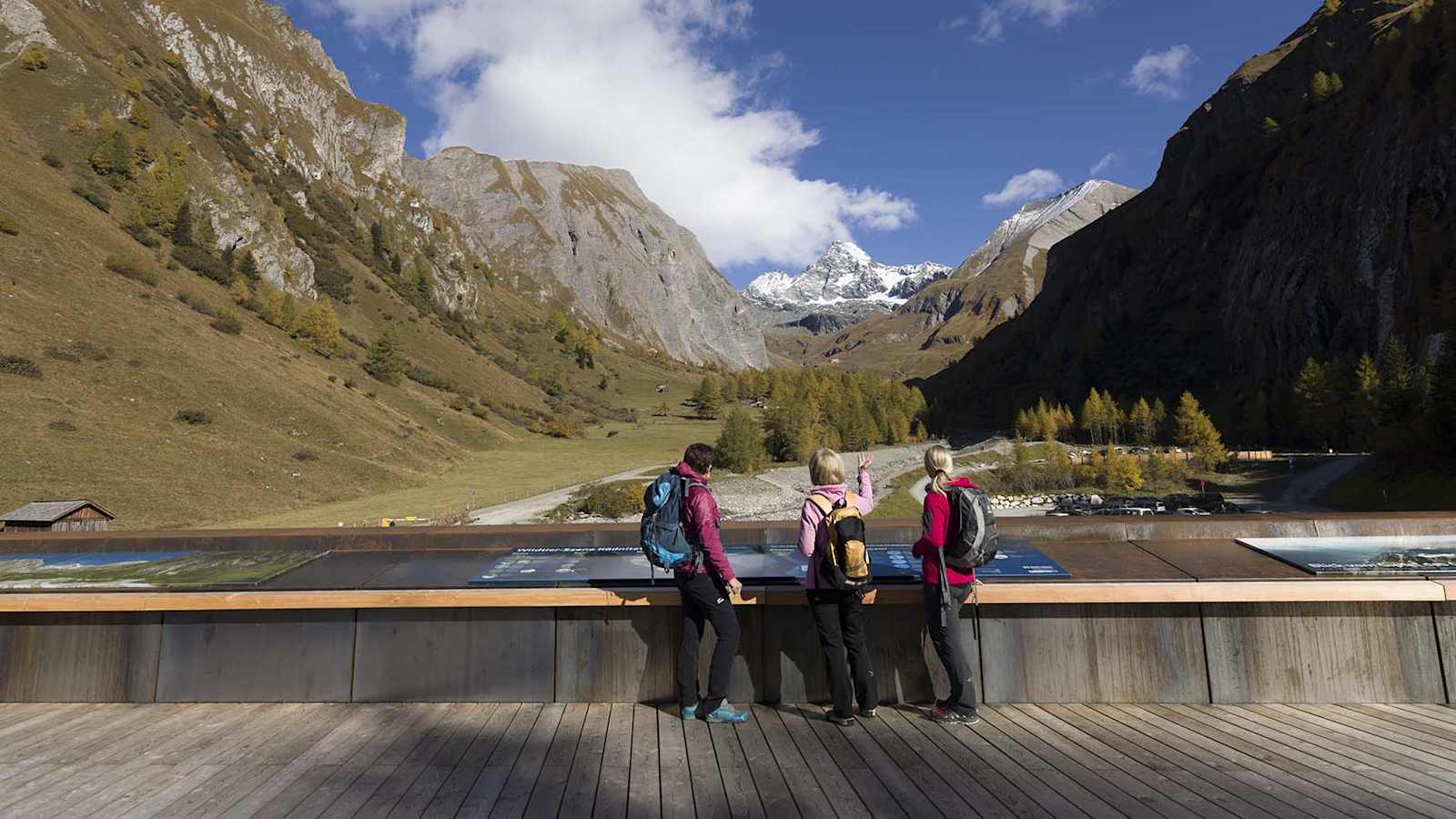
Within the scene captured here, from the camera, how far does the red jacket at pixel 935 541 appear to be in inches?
233

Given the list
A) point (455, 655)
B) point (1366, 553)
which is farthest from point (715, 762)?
point (1366, 553)

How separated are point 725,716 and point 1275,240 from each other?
146 m

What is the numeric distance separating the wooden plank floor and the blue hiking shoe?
0.11m

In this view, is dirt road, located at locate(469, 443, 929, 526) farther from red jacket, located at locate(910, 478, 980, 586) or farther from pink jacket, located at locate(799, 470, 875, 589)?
pink jacket, located at locate(799, 470, 875, 589)

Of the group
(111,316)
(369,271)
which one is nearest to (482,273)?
(369,271)

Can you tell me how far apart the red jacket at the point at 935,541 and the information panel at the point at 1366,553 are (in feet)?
11.3

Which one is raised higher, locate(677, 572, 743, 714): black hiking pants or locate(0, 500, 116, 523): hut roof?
locate(0, 500, 116, 523): hut roof

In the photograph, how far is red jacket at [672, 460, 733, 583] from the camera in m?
5.84

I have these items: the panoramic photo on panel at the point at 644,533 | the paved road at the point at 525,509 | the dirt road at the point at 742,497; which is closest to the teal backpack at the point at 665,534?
the panoramic photo on panel at the point at 644,533

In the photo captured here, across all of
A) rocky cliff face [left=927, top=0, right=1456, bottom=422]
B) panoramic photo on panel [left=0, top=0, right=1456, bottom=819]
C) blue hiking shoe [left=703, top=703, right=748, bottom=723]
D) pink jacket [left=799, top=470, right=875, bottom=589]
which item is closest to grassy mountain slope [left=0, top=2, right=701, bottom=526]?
panoramic photo on panel [left=0, top=0, right=1456, bottom=819]

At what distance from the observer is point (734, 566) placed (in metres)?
7.28

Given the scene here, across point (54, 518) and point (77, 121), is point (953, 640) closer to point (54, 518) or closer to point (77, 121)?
point (54, 518)

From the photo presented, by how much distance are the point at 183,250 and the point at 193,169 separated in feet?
76.0

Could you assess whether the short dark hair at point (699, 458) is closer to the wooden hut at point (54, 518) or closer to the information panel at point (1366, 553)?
the information panel at point (1366, 553)
